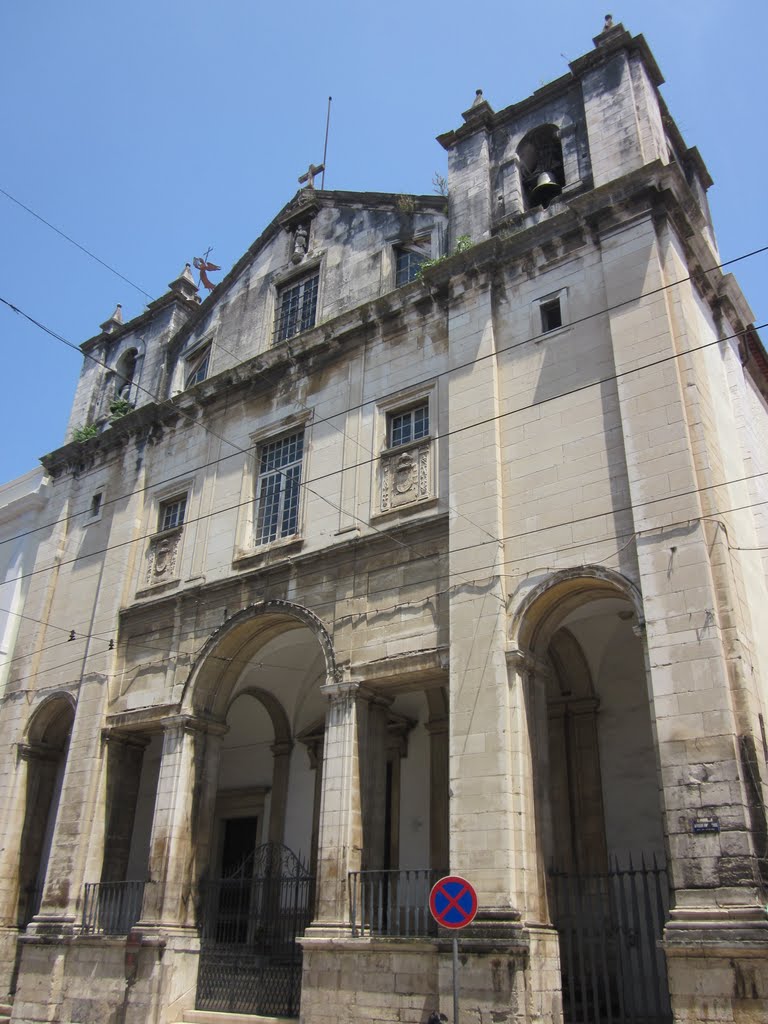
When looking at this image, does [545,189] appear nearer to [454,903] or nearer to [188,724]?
[188,724]

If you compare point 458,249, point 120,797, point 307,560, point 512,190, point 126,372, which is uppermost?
point 126,372

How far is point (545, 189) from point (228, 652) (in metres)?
9.98

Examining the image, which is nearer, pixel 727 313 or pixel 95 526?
pixel 727 313

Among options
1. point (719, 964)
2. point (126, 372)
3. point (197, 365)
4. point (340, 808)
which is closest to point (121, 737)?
point (340, 808)

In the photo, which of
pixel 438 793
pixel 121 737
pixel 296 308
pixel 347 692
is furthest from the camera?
pixel 296 308

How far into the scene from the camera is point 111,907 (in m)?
15.2

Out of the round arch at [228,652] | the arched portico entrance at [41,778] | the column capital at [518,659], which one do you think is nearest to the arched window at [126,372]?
the arched portico entrance at [41,778]

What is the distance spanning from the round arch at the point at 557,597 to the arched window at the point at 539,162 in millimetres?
7136

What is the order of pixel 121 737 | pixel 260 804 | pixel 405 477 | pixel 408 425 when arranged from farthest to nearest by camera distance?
pixel 260 804 → pixel 121 737 → pixel 408 425 → pixel 405 477

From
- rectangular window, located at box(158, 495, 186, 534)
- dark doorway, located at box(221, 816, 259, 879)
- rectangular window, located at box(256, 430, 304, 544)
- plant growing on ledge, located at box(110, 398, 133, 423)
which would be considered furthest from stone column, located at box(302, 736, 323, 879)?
plant growing on ledge, located at box(110, 398, 133, 423)

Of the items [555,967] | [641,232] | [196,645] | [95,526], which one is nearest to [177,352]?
[95,526]

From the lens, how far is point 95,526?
1998 centimetres

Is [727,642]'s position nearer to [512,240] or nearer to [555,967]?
[555,967]

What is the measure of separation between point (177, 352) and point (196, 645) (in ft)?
27.0
